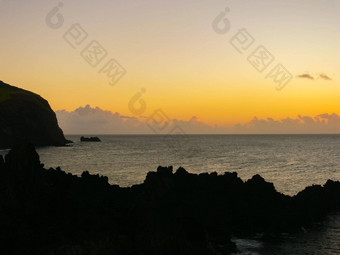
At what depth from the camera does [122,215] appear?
26.1 metres

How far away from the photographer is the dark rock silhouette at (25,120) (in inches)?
6388

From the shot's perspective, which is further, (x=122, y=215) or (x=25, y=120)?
(x=25, y=120)

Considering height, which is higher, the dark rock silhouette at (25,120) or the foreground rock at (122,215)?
the dark rock silhouette at (25,120)

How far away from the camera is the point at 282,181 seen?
66.2m

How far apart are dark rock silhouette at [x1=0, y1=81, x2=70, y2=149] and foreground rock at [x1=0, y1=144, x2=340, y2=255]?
140 metres

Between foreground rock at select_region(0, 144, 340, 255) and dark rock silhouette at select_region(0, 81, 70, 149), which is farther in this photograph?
dark rock silhouette at select_region(0, 81, 70, 149)

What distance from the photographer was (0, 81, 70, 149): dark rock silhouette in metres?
162

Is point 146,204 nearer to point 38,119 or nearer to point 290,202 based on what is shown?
point 290,202

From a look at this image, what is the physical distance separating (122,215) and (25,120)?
535 feet

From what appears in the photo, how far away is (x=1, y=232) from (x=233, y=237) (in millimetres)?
19207

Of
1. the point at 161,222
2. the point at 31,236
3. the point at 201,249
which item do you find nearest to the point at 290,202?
the point at 201,249

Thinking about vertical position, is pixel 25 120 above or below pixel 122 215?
above

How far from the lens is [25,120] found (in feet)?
570

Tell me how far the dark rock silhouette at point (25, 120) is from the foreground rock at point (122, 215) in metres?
140
